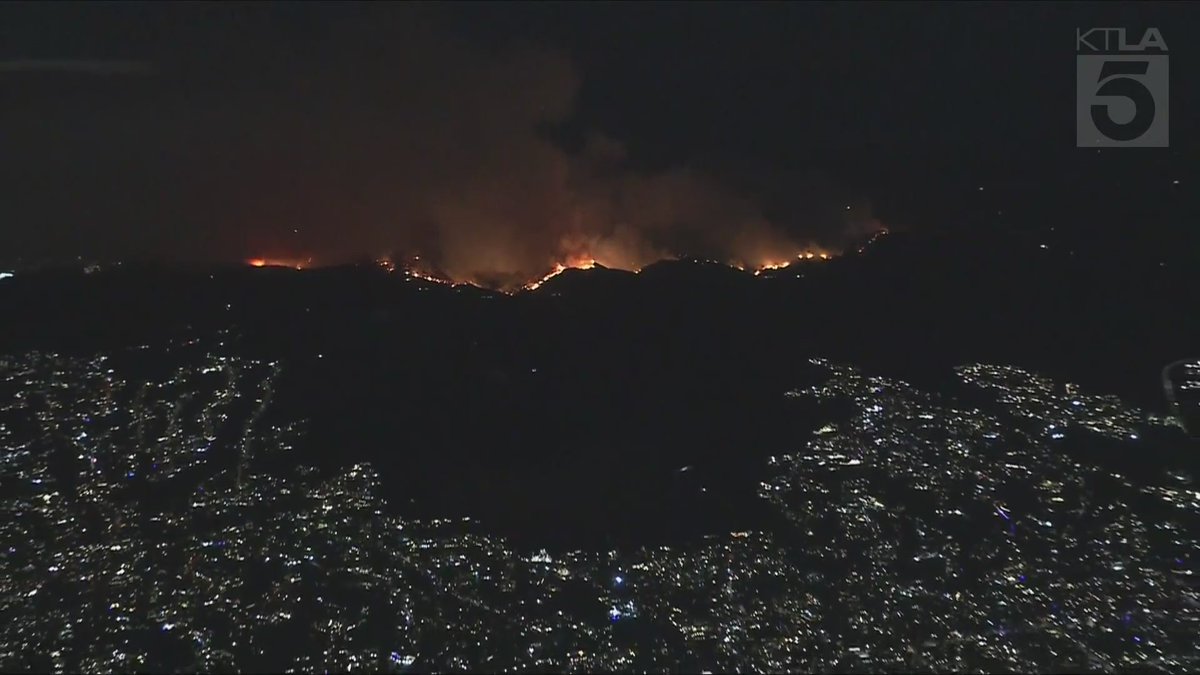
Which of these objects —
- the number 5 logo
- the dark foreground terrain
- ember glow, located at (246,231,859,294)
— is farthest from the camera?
the number 5 logo

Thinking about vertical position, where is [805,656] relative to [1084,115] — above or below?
below

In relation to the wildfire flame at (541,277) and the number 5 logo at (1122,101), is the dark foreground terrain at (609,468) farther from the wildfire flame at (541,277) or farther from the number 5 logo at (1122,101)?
the number 5 logo at (1122,101)

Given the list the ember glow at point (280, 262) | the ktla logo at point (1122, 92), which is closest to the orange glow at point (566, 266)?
the ember glow at point (280, 262)

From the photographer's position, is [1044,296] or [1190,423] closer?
[1190,423]

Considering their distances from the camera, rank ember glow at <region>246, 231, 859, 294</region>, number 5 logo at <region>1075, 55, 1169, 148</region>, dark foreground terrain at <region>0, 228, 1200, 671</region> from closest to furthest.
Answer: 1. dark foreground terrain at <region>0, 228, 1200, 671</region>
2. ember glow at <region>246, 231, 859, 294</region>
3. number 5 logo at <region>1075, 55, 1169, 148</region>

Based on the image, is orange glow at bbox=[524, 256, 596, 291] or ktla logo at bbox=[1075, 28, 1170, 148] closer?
orange glow at bbox=[524, 256, 596, 291]

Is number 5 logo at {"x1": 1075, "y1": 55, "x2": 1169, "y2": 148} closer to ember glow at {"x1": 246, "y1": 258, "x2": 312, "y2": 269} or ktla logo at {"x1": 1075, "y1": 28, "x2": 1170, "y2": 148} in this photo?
ktla logo at {"x1": 1075, "y1": 28, "x2": 1170, "y2": 148}

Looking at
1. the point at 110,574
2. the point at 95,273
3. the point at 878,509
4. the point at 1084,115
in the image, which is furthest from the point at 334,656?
the point at 1084,115

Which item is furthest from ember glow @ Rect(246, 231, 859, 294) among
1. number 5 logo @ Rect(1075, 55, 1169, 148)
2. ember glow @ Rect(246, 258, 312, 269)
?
number 5 logo @ Rect(1075, 55, 1169, 148)

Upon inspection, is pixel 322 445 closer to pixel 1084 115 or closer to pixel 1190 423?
pixel 1190 423
